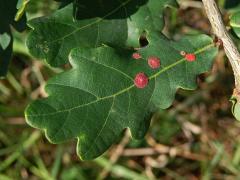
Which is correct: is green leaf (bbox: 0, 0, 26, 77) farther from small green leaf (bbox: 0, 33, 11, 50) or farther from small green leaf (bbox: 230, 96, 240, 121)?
small green leaf (bbox: 230, 96, 240, 121)

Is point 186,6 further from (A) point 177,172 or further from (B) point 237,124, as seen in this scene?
(A) point 177,172

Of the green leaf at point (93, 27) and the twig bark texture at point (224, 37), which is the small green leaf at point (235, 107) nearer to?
the twig bark texture at point (224, 37)

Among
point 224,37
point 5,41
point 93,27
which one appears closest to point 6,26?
point 5,41

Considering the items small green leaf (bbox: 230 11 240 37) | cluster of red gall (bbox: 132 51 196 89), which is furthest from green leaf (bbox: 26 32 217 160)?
small green leaf (bbox: 230 11 240 37)

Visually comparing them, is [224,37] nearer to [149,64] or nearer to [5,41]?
[149,64]

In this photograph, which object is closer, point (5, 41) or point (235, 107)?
point (235, 107)

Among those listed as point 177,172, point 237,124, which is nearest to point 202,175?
point 177,172

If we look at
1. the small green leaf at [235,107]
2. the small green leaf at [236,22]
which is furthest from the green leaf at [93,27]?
the small green leaf at [235,107]
